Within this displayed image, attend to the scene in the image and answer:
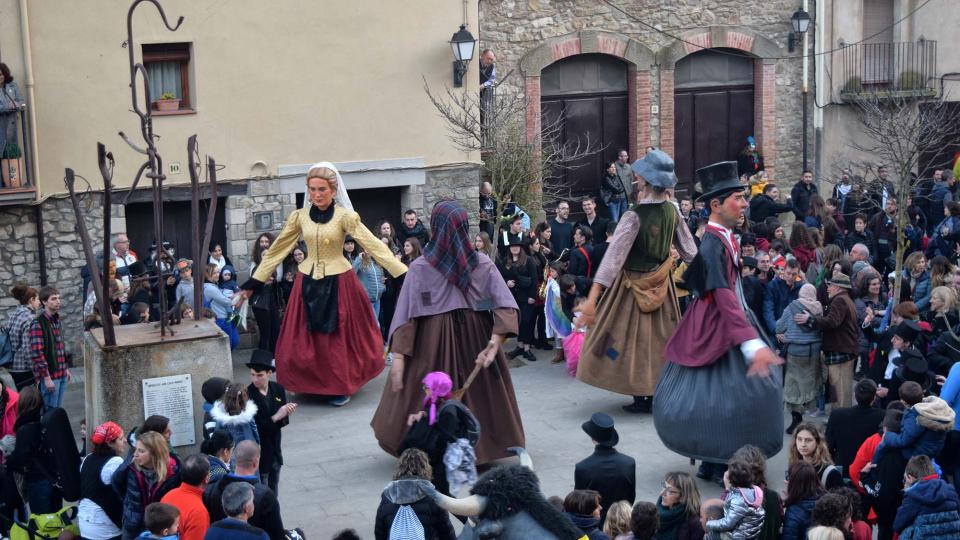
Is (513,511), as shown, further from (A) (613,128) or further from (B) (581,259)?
(A) (613,128)

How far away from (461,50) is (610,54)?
13.7 ft

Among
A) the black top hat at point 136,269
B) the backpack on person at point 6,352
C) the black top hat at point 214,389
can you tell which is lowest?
the backpack on person at point 6,352

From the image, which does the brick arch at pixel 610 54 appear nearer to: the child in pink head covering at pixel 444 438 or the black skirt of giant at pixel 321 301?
the black skirt of giant at pixel 321 301

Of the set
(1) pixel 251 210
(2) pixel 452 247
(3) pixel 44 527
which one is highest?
(2) pixel 452 247

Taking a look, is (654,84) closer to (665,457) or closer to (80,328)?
(80,328)

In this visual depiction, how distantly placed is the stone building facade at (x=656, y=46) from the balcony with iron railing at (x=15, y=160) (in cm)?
695

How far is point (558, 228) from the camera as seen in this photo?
15.9 m

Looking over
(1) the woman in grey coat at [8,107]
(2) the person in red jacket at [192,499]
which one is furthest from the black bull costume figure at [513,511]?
(1) the woman in grey coat at [8,107]

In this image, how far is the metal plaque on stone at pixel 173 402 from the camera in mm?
9039

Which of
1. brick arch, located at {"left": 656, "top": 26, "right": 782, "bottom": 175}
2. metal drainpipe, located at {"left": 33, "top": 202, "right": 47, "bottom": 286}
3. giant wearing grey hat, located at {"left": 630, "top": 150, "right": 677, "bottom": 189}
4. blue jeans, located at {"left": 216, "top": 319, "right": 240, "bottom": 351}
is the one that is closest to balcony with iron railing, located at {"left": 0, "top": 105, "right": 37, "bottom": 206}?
metal drainpipe, located at {"left": 33, "top": 202, "right": 47, "bottom": 286}

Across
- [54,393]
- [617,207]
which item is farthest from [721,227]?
[617,207]

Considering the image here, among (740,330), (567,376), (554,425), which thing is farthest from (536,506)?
(567,376)

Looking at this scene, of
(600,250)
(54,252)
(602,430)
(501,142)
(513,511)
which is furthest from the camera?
(501,142)

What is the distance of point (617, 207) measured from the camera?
760 inches
